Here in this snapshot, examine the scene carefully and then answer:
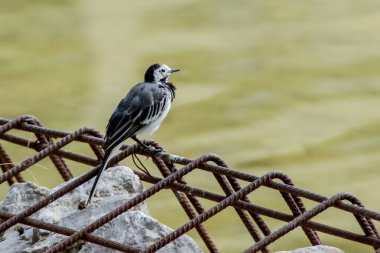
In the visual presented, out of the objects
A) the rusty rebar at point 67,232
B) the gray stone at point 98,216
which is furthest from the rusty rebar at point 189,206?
the rusty rebar at point 67,232

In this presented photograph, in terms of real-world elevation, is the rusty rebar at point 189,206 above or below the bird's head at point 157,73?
below

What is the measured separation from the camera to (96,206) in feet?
10.4

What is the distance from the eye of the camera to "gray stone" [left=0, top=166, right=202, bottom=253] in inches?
119

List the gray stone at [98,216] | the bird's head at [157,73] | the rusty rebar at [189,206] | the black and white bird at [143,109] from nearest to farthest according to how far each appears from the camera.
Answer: the gray stone at [98,216], the rusty rebar at [189,206], the black and white bird at [143,109], the bird's head at [157,73]

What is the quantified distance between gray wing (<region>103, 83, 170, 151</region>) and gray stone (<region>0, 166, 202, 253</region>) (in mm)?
162

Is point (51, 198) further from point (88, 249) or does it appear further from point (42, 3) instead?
point (42, 3)

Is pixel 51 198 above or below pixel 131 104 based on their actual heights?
below

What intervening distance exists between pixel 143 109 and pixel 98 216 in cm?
68

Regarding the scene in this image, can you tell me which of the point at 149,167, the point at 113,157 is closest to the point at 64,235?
the point at 113,157

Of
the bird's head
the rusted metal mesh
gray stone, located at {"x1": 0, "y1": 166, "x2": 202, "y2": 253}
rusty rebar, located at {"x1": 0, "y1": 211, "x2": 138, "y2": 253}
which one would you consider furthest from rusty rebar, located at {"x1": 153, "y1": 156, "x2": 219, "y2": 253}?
the bird's head

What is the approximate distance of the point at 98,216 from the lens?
123 inches

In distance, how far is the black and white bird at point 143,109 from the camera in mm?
3505

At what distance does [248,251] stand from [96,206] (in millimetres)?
568

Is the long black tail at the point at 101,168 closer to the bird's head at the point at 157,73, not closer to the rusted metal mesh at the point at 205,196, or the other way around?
the rusted metal mesh at the point at 205,196
